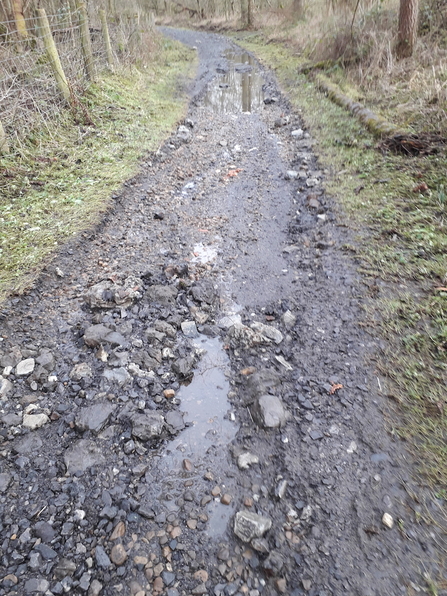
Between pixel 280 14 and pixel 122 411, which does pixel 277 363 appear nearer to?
pixel 122 411

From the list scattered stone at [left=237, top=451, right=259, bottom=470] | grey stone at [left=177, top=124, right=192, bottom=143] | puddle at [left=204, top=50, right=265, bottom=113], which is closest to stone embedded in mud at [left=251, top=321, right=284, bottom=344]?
scattered stone at [left=237, top=451, right=259, bottom=470]

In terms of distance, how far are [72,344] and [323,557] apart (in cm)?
196

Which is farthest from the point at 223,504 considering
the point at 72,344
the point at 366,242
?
the point at 366,242

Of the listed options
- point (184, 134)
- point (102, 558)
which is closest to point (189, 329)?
point (102, 558)

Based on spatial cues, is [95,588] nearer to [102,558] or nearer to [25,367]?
[102,558]

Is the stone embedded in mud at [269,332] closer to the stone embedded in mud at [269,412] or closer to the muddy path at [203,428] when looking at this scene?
the muddy path at [203,428]

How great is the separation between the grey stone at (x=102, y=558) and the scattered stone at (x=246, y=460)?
72 centimetres

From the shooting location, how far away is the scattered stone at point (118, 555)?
1570mm

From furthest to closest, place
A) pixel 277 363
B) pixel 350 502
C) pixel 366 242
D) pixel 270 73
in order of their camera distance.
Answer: pixel 270 73 → pixel 366 242 → pixel 277 363 → pixel 350 502

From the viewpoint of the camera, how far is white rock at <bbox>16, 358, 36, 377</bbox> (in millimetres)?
2342

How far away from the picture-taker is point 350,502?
1709 mm

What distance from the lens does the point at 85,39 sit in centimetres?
636

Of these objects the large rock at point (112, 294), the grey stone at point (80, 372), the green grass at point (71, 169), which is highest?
the green grass at point (71, 169)

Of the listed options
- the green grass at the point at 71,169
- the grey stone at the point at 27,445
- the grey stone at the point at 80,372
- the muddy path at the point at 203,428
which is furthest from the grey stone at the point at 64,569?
the green grass at the point at 71,169
